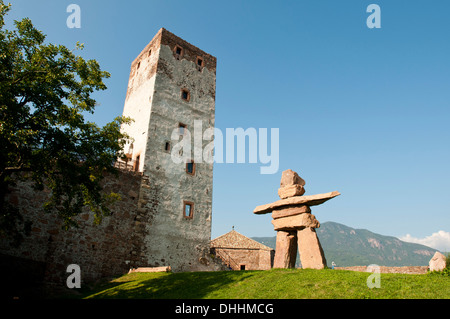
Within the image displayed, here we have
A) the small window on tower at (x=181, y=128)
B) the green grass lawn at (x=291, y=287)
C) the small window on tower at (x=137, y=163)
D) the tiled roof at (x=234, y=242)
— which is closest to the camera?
the green grass lawn at (x=291, y=287)

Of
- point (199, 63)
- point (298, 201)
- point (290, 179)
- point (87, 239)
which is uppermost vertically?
point (199, 63)

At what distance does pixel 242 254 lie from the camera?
3183 cm

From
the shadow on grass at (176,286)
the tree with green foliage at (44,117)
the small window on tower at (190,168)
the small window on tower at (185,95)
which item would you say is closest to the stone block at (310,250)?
the shadow on grass at (176,286)

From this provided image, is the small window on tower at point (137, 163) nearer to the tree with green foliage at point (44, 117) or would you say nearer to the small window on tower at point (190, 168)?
the small window on tower at point (190, 168)

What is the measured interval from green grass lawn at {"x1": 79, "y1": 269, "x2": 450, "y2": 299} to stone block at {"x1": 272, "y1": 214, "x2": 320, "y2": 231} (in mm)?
1583

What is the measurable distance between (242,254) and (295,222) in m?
21.3

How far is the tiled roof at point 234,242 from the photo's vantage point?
3259cm

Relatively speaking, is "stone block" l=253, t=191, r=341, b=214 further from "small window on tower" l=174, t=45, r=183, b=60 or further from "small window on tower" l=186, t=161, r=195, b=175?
"small window on tower" l=174, t=45, r=183, b=60

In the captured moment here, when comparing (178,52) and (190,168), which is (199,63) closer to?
(178,52)

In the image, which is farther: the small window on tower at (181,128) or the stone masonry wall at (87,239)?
the small window on tower at (181,128)

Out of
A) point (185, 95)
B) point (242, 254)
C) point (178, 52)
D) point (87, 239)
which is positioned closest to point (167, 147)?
point (185, 95)

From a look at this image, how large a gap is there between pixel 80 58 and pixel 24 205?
846 centimetres
